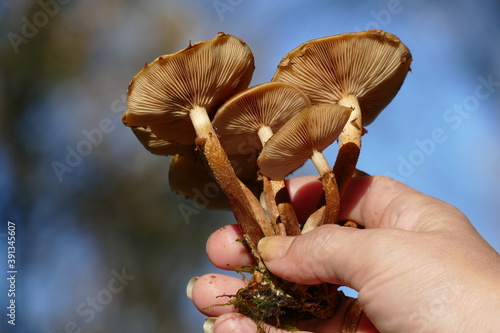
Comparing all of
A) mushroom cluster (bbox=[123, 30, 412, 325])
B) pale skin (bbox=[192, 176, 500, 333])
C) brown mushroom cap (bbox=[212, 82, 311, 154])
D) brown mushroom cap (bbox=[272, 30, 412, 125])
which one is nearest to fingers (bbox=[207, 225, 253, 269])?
mushroom cluster (bbox=[123, 30, 412, 325])

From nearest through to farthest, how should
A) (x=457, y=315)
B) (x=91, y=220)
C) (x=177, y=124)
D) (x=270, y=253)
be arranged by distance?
(x=457, y=315), (x=270, y=253), (x=177, y=124), (x=91, y=220)

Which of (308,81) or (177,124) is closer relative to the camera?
(308,81)

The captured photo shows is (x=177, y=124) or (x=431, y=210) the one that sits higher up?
(x=177, y=124)

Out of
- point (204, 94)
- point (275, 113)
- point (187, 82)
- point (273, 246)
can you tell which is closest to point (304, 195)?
point (275, 113)

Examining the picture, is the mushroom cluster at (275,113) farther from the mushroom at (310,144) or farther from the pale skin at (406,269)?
the pale skin at (406,269)

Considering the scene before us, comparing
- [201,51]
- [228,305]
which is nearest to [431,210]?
[228,305]

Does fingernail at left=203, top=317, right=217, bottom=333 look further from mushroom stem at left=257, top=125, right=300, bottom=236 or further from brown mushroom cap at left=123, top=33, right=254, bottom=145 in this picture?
brown mushroom cap at left=123, top=33, right=254, bottom=145

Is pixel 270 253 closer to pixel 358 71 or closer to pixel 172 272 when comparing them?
pixel 358 71
